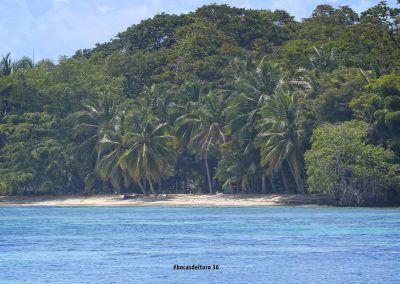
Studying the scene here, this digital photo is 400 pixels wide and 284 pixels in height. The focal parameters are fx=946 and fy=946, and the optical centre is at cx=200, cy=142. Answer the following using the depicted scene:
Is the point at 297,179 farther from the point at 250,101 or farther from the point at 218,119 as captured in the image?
the point at 218,119

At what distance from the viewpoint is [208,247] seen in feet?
127

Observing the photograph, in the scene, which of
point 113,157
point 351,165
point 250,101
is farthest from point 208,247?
point 113,157

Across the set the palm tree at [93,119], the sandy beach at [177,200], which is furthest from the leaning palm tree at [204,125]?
the palm tree at [93,119]

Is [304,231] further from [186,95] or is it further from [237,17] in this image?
[237,17]

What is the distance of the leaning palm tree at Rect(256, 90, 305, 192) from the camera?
65.8m

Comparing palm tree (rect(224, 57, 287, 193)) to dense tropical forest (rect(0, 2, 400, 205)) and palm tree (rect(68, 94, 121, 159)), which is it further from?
palm tree (rect(68, 94, 121, 159))

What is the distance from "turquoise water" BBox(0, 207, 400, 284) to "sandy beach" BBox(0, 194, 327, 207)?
4958 millimetres

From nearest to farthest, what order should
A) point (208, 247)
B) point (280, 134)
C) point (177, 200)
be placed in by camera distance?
point (208, 247) → point (280, 134) → point (177, 200)

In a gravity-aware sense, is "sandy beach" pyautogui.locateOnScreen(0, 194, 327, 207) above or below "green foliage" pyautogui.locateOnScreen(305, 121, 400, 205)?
below

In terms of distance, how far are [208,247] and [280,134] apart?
27.7 metres

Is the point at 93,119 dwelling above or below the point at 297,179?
above

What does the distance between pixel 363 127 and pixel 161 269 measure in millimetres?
32538

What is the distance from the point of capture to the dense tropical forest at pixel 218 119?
61.8m

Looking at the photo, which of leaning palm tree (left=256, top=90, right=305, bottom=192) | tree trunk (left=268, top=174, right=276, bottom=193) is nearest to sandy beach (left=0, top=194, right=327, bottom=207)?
tree trunk (left=268, top=174, right=276, bottom=193)
